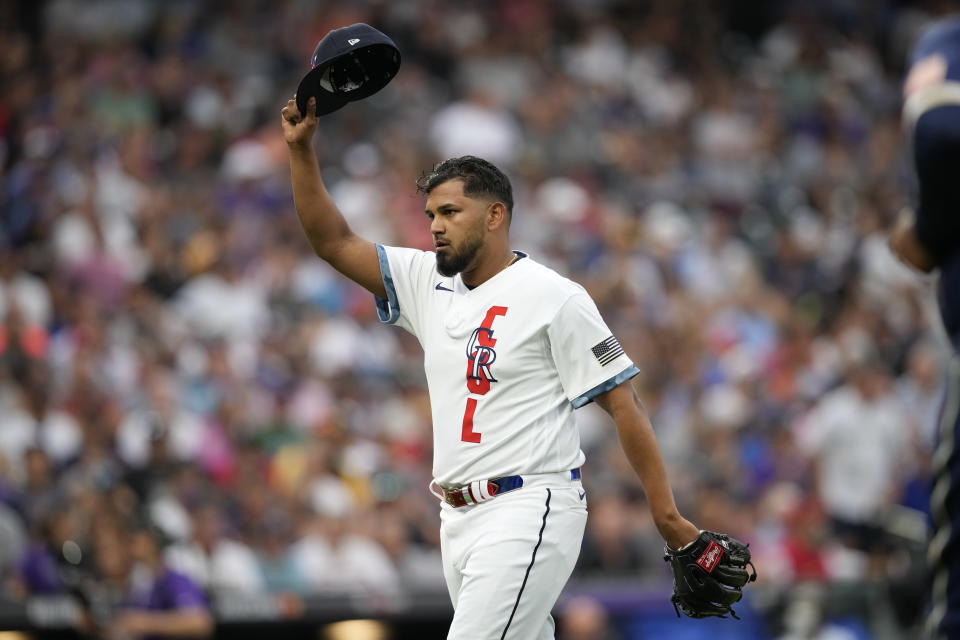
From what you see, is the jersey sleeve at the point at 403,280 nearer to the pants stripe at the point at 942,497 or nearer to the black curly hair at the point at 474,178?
the black curly hair at the point at 474,178

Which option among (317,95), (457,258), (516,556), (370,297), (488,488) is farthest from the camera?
(370,297)

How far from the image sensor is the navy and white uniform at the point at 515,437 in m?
4.33

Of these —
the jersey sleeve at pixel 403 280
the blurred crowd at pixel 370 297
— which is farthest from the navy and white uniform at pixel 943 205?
the blurred crowd at pixel 370 297

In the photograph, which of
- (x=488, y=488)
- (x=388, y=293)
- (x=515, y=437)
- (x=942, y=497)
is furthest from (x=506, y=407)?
(x=942, y=497)

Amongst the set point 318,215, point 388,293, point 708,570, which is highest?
point 318,215

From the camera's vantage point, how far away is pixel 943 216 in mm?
2883

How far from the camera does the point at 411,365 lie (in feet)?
37.1

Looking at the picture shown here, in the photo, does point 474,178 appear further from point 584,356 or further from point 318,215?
point 584,356

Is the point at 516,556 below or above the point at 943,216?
below

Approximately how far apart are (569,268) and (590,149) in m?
2.30

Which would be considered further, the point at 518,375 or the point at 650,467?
the point at 518,375

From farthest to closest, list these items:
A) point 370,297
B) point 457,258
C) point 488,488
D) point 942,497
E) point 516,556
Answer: point 370,297
point 457,258
point 488,488
point 516,556
point 942,497

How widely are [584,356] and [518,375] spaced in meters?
0.24

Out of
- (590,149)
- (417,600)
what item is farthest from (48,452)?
(590,149)
